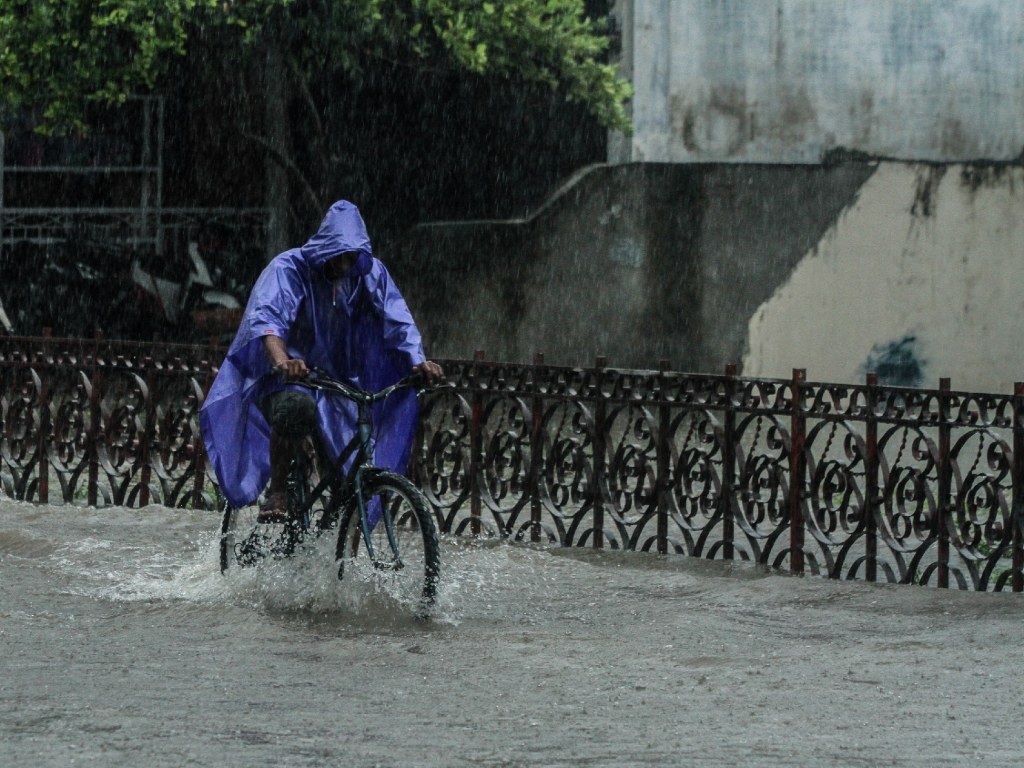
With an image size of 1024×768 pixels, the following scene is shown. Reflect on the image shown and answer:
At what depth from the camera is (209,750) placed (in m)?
4.36

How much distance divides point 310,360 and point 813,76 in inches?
381

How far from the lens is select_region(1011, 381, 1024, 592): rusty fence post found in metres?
7.04

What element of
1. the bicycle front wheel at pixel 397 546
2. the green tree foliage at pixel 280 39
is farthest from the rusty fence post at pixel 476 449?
the green tree foliage at pixel 280 39

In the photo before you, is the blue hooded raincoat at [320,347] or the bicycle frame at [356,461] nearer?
the bicycle frame at [356,461]

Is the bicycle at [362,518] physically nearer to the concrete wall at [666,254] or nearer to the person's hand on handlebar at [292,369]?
the person's hand on handlebar at [292,369]

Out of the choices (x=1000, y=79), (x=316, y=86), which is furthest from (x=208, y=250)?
(x=1000, y=79)

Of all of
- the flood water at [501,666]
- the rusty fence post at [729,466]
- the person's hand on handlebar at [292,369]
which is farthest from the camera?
the rusty fence post at [729,466]

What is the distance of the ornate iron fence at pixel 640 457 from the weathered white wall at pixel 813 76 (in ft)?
18.8

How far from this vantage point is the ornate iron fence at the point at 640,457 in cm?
736

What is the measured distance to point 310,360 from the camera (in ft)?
22.1

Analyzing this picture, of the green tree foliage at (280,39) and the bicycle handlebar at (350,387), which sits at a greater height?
the green tree foliage at (280,39)

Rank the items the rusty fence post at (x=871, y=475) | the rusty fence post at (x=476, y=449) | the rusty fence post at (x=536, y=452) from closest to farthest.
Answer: the rusty fence post at (x=871, y=475) < the rusty fence post at (x=536, y=452) < the rusty fence post at (x=476, y=449)

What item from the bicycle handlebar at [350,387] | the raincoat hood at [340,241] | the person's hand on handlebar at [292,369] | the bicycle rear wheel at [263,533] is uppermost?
the raincoat hood at [340,241]

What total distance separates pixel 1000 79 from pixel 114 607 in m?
11.6
